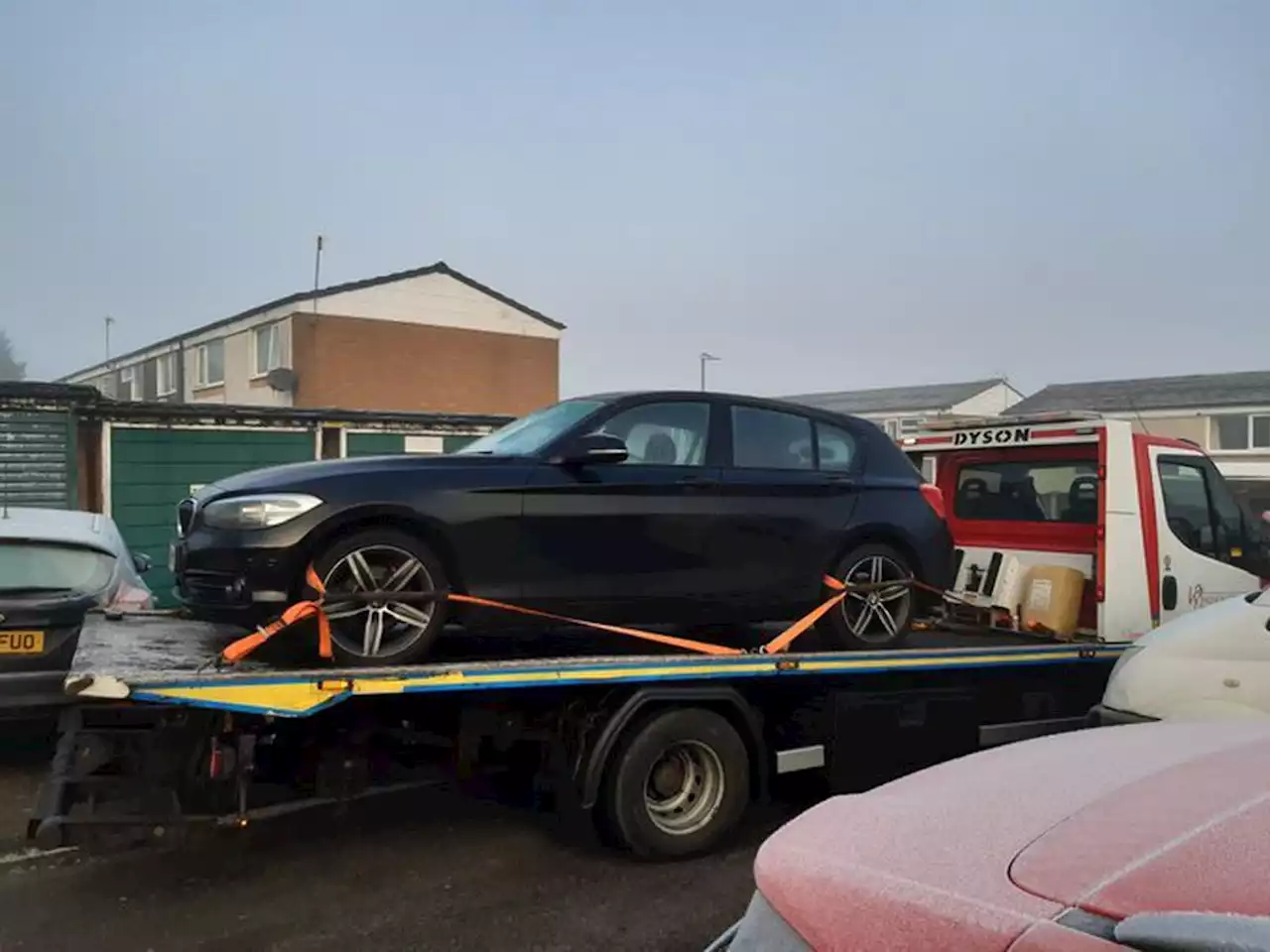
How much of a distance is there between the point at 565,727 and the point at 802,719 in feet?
4.51

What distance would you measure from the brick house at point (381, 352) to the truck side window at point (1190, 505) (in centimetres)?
2098

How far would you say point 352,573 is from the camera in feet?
15.8

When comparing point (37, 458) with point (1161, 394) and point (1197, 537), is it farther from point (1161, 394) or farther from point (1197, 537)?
point (1161, 394)

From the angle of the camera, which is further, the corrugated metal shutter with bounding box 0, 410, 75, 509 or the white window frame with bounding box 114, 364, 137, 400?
the white window frame with bounding box 114, 364, 137, 400

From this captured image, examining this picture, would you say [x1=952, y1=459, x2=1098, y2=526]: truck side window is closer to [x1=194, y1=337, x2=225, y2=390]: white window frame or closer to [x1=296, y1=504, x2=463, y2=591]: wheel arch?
[x1=296, y1=504, x2=463, y2=591]: wheel arch

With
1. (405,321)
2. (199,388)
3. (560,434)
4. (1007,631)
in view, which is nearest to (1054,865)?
(560,434)

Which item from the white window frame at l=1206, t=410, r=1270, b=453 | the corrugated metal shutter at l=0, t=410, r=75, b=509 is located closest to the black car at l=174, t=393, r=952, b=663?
the corrugated metal shutter at l=0, t=410, r=75, b=509

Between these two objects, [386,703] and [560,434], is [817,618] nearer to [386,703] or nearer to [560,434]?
[560,434]

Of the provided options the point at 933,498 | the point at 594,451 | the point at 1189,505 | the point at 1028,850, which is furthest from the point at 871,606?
the point at 1028,850

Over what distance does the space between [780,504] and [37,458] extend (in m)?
10.2

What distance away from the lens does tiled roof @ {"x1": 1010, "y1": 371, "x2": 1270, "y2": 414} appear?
31688 mm

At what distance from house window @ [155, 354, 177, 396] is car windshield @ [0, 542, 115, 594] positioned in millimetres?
24852

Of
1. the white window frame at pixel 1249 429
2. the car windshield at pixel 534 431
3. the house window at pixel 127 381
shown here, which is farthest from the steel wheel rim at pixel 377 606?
the white window frame at pixel 1249 429

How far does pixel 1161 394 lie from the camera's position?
112 ft
